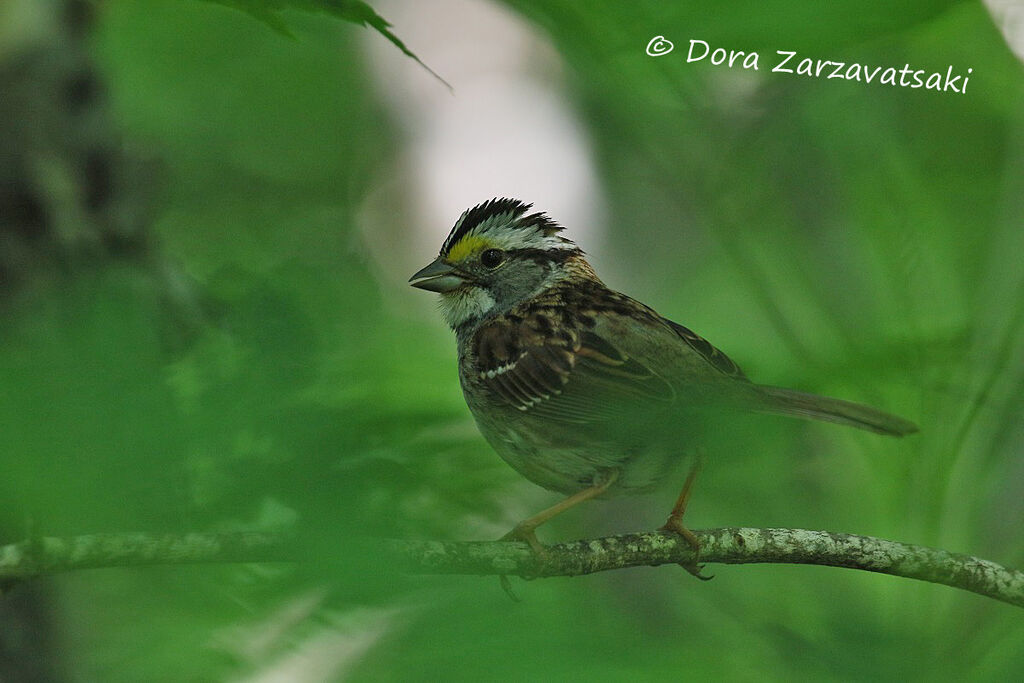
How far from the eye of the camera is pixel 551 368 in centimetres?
332

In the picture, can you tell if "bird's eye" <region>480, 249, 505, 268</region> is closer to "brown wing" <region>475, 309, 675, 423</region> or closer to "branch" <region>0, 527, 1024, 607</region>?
"brown wing" <region>475, 309, 675, 423</region>

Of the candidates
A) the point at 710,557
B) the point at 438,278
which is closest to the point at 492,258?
the point at 438,278

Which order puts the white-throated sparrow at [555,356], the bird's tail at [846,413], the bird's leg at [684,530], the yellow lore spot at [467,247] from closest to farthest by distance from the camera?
the bird's tail at [846,413] → the bird's leg at [684,530] → the white-throated sparrow at [555,356] → the yellow lore spot at [467,247]

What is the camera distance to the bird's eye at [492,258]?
3.80 metres

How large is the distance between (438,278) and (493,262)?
260 mm

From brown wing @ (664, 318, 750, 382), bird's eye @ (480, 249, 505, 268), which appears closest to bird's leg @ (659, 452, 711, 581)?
brown wing @ (664, 318, 750, 382)

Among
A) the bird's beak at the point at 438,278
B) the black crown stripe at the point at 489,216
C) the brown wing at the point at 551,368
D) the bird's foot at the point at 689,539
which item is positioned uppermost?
the black crown stripe at the point at 489,216

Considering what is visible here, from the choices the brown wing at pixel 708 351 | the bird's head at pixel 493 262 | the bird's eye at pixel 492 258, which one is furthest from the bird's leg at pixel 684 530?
the bird's eye at pixel 492 258

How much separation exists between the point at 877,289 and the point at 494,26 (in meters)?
7.68

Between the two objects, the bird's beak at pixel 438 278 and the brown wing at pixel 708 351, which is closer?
the brown wing at pixel 708 351

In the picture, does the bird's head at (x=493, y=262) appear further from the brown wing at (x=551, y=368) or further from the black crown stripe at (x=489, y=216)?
the brown wing at (x=551, y=368)

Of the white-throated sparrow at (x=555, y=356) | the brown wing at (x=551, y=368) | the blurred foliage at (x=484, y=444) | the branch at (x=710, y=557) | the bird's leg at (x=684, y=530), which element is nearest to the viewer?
the blurred foliage at (x=484, y=444)

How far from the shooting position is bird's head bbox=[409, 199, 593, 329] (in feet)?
12.1

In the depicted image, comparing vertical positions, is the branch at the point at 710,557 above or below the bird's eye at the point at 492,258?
below
